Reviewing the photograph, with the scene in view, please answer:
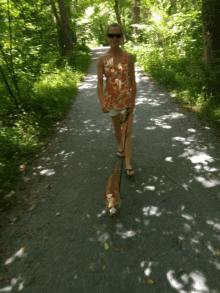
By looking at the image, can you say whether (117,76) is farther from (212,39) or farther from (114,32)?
(212,39)

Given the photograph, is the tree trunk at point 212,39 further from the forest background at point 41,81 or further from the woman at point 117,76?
the woman at point 117,76

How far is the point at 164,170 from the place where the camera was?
3654mm

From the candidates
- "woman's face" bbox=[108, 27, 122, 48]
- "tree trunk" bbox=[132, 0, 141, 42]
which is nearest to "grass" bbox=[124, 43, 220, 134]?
"woman's face" bbox=[108, 27, 122, 48]

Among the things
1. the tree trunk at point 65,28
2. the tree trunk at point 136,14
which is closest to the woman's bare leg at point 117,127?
the tree trunk at point 65,28

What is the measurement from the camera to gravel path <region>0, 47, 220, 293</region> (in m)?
2.08

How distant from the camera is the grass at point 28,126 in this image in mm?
3906

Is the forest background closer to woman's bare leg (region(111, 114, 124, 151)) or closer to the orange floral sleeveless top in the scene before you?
woman's bare leg (region(111, 114, 124, 151))

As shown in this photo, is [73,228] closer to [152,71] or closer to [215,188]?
[215,188]

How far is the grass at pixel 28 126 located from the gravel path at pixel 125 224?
1.33 feet

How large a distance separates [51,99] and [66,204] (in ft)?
17.5

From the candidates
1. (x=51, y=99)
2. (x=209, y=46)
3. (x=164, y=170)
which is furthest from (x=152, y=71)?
(x=164, y=170)

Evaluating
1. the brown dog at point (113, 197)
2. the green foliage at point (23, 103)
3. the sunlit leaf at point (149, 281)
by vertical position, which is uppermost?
the green foliage at point (23, 103)

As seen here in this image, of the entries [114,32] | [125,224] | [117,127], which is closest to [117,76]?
[114,32]

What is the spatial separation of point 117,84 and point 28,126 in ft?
12.8
